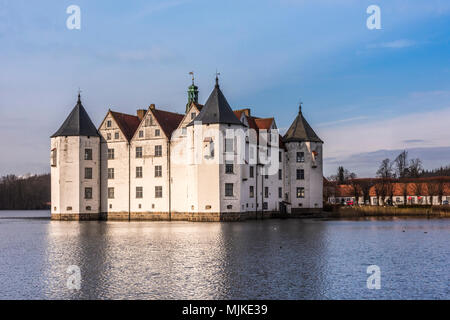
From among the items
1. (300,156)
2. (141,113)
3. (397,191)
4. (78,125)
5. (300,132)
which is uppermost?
(141,113)

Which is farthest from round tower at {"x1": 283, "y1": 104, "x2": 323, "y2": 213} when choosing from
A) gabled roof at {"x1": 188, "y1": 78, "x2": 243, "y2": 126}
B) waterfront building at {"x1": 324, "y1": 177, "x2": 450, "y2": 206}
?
waterfront building at {"x1": 324, "y1": 177, "x2": 450, "y2": 206}

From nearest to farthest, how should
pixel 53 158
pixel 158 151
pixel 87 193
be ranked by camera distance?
pixel 158 151 < pixel 87 193 < pixel 53 158

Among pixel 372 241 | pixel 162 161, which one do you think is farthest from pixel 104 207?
pixel 372 241

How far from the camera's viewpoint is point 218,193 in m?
52.6

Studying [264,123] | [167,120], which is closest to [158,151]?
[167,120]

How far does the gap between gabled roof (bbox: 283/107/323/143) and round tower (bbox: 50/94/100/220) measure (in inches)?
927

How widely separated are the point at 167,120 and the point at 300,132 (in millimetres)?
17398

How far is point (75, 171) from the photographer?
6019cm

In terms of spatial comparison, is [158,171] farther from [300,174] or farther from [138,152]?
[300,174]

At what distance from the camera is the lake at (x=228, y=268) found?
15.0 m

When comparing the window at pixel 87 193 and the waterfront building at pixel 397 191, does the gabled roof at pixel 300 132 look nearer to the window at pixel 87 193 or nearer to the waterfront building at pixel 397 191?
the window at pixel 87 193

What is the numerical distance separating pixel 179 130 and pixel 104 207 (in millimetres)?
12832

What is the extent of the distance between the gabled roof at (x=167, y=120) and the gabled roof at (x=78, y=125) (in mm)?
7574

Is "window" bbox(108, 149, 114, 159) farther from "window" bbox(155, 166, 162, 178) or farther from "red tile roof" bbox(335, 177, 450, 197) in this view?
"red tile roof" bbox(335, 177, 450, 197)
